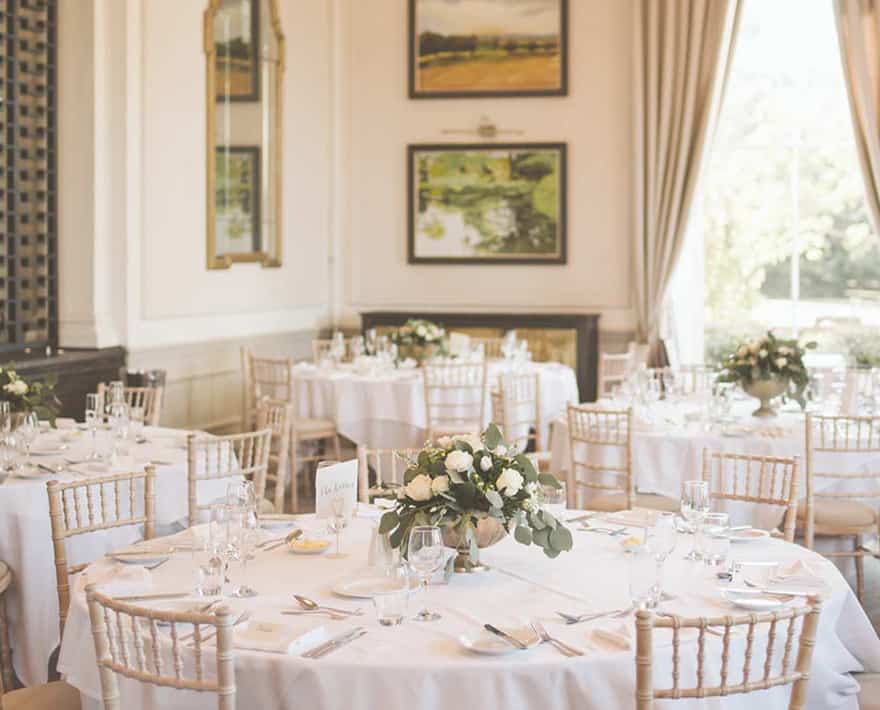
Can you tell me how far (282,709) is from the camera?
3012 millimetres

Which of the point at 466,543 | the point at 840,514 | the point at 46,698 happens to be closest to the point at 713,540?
the point at 466,543

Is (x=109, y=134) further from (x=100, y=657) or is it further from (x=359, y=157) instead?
(x=100, y=657)

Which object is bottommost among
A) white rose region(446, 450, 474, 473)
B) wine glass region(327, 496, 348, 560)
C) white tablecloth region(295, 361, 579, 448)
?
white tablecloth region(295, 361, 579, 448)

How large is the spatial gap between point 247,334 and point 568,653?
7.72 metres

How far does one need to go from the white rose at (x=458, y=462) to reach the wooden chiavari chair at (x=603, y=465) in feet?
9.20

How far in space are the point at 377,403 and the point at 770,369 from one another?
3.12 metres

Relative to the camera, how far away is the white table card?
394 centimetres

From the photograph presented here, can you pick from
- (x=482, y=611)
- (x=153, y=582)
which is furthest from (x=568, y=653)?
(x=153, y=582)

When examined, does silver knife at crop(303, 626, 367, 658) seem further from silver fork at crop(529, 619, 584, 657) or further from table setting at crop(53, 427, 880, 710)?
silver fork at crop(529, 619, 584, 657)

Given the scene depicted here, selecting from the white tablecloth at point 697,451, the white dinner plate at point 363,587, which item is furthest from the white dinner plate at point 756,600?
the white tablecloth at point 697,451

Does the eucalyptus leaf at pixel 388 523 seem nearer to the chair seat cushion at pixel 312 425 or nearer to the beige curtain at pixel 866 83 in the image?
the chair seat cushion at pixel 312 425

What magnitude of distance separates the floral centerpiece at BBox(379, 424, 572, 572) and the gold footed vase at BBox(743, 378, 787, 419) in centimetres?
348

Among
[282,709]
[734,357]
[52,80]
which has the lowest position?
[282,709]

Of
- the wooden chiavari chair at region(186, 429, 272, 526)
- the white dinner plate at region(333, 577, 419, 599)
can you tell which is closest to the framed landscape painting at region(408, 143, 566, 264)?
the wooden chiavari chair at region(186, 429, 272, 526)
